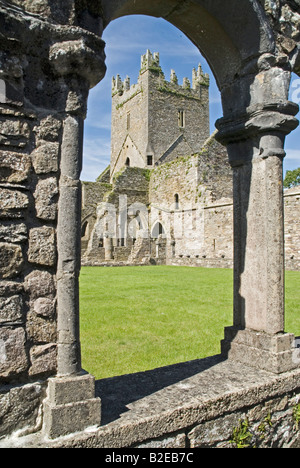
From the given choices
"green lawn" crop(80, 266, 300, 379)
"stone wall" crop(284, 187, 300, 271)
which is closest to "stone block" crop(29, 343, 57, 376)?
"green lawn" crop(80, 266, 300, 379)

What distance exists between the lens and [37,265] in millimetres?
2037

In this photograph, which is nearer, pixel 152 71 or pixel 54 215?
pixel 54 215

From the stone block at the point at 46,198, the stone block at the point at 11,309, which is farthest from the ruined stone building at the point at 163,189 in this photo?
the stone block at the point at 11,309

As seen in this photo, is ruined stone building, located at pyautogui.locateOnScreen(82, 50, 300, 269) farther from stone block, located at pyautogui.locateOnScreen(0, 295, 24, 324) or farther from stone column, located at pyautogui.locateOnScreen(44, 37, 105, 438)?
stone block, located at pyautogui.locateOnScreen(0, 295, 24, 324)

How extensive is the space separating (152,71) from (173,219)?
52.9ft

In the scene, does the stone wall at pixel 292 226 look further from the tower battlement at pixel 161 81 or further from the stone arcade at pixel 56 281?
the tower battlement at pixel 161 81

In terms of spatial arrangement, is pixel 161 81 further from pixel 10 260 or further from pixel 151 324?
pixel 10 260

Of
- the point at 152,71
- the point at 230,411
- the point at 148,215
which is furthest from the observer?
the point at 152,71

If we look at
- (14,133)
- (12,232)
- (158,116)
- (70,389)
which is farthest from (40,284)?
(158,116)

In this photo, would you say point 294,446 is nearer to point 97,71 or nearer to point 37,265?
point 37,265

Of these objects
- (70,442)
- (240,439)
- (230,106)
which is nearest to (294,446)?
(240,439)

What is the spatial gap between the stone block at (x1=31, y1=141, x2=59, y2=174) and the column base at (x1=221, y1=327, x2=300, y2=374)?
79.6 inches

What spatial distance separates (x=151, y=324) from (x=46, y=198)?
417 centimetres

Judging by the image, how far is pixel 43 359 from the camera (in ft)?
6.63
